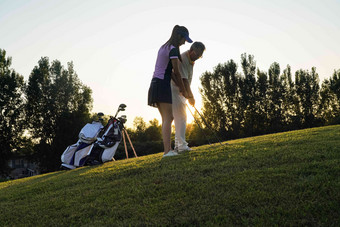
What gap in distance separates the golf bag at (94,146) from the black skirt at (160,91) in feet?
11.0

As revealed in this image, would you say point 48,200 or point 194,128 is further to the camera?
point 194,128

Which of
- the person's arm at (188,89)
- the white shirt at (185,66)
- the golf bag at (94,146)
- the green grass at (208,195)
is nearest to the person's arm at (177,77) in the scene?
the person's arm at (188,89)

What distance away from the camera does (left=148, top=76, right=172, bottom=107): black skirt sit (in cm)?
575

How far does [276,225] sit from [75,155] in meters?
7.59

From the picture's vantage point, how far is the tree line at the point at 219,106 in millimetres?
35719

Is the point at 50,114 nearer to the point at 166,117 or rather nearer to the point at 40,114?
the point at 40,114

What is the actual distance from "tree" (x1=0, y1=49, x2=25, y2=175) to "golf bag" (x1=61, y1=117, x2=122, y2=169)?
28410 mm

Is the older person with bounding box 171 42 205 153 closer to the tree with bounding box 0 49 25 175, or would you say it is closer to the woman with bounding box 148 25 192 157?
the woman with bounding box 148 25 192 157

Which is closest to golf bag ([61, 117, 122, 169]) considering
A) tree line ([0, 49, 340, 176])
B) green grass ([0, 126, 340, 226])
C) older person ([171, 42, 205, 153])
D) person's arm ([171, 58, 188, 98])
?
older person ([171, 42, 205, 153])

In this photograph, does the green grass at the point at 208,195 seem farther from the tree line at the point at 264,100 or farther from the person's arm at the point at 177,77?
the tree line at the point at 264,100

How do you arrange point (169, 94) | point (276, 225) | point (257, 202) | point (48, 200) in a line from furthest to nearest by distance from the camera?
1. point (169, 94)
2. point (48, 200)
3. point (257, 202)
4. point (276, 225)

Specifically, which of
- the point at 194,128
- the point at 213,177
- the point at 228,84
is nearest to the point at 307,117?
the point at 228,84

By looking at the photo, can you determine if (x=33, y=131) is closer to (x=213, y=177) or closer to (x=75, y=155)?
(x=75, y=155)

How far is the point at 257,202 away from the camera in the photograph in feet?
9.08
